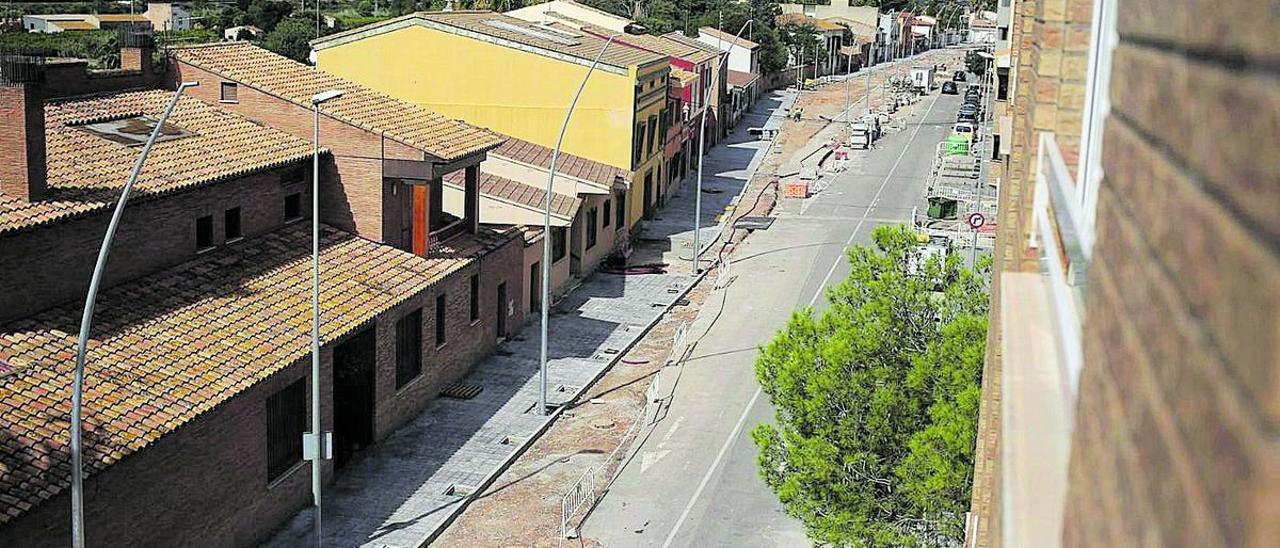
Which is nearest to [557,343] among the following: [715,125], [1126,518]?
[1126,518]

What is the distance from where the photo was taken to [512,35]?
49.0 meters

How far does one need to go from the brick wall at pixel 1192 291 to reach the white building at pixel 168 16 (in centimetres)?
10908

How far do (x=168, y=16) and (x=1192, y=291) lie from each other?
110633 mm

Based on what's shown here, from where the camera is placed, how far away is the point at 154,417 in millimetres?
19516

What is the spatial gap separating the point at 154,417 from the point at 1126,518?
19.2 meters

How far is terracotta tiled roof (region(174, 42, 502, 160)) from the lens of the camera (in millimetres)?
30797

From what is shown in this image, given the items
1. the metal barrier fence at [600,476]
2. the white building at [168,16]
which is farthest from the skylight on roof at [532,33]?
the white building at [168,16]

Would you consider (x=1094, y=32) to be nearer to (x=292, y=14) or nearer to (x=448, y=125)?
(x=448, y=125)

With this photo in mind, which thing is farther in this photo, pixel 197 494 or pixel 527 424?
pixel 527 424

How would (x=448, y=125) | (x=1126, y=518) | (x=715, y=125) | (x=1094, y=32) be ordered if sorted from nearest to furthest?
(x=1126, y=518) < (x=1094, y=32) < (x=448, y=125) < (x=715, y=125)

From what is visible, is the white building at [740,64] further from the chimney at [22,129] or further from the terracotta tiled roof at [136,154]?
the chimney at [22,129]

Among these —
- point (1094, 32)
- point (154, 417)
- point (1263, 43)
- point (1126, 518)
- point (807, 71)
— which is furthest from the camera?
point (807, 71)

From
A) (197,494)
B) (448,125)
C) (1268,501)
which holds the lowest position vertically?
(197,494)

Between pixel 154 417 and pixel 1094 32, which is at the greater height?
pixel 1094 32
